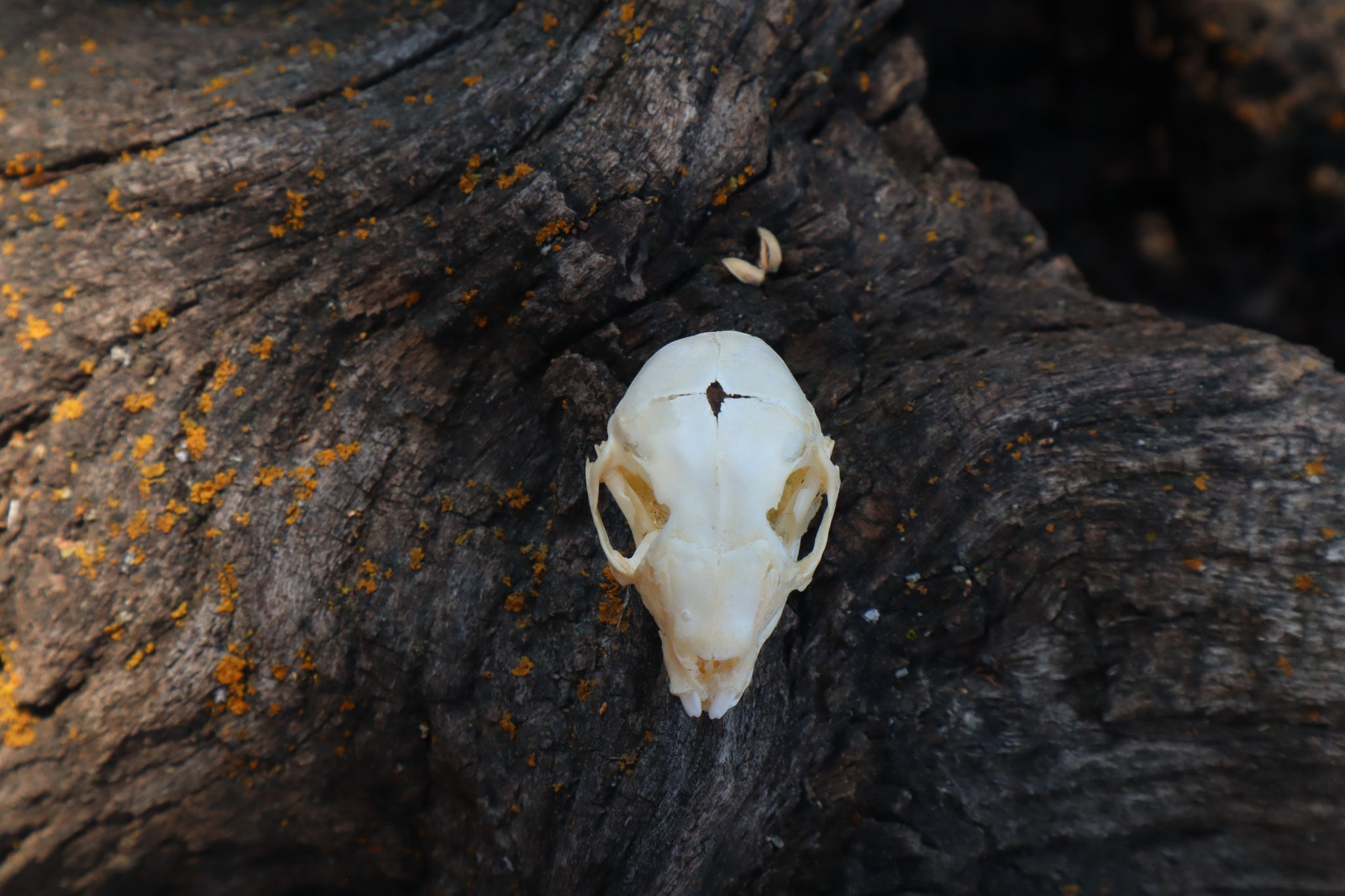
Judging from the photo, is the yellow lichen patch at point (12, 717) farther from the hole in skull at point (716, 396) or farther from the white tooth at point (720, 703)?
the hole in skull at point (716, 396)

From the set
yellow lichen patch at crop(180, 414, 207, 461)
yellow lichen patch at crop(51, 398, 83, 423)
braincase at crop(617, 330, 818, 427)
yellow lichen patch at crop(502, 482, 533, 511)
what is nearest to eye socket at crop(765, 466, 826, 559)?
braincase at crop(617, 330, 818, 427)

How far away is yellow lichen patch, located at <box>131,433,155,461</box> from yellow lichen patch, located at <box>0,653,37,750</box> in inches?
29.4

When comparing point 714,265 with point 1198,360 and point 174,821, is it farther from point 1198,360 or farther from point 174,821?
point 174,821

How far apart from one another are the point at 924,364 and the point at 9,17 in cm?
363

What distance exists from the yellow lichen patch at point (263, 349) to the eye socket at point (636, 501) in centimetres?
132

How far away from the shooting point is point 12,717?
2430 millimetres

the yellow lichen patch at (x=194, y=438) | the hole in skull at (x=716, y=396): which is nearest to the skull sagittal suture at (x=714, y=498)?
the hole in skull at (x=716, y=396)

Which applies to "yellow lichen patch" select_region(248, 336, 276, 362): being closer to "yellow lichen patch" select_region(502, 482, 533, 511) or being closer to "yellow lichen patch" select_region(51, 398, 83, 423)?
"yellow lichen patch" select_region(51, 398, 83, 423)

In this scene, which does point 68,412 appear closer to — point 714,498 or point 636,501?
point 636,501

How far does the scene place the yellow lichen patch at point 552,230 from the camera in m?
2.59

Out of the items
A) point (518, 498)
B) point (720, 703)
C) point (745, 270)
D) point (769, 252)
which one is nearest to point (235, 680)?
point (518, 498)

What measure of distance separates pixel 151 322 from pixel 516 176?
1289 millimetres

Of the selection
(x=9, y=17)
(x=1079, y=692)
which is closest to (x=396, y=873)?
(x=1079, y=692)

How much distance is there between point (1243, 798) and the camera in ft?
7.41
